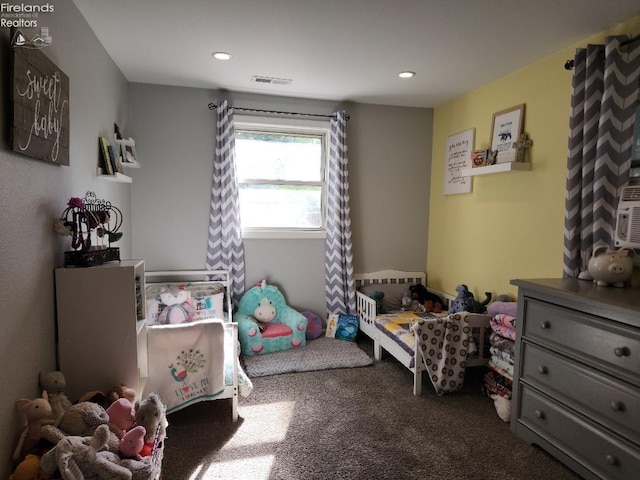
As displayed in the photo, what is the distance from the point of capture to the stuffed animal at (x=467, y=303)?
3076 mm

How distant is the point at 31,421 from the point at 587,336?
238 cm

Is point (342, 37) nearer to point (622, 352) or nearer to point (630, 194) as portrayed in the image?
point (630, 194)

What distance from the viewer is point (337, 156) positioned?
3.78 m

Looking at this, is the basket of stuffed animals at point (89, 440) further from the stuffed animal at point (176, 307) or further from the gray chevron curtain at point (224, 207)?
the gray chevron curtain at point (224, 207)

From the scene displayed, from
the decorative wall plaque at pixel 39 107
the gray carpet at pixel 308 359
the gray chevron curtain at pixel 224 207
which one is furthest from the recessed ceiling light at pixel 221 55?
the gray carpet at pixel 308 359

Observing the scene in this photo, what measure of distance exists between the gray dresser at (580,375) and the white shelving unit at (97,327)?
209cm

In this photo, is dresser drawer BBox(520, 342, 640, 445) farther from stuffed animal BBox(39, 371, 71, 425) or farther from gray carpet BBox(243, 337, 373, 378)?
stuffed animal BBox(39, 371, 71, 425)

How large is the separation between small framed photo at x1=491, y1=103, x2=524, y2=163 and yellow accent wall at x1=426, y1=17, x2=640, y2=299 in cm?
6

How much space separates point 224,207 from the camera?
11.6 ft

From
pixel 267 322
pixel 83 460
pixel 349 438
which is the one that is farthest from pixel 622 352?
pixel 267 322

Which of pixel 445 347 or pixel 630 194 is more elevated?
pixel 630 194

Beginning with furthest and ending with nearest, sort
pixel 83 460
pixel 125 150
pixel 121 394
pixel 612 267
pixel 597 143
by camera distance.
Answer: pixel 125 150
pixel 597 143
pixel 612 267
pixel 121 394
pixel 83 460

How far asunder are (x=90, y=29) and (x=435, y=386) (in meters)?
3.21

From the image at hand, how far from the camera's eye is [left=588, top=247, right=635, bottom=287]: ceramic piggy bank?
197 centimetres
